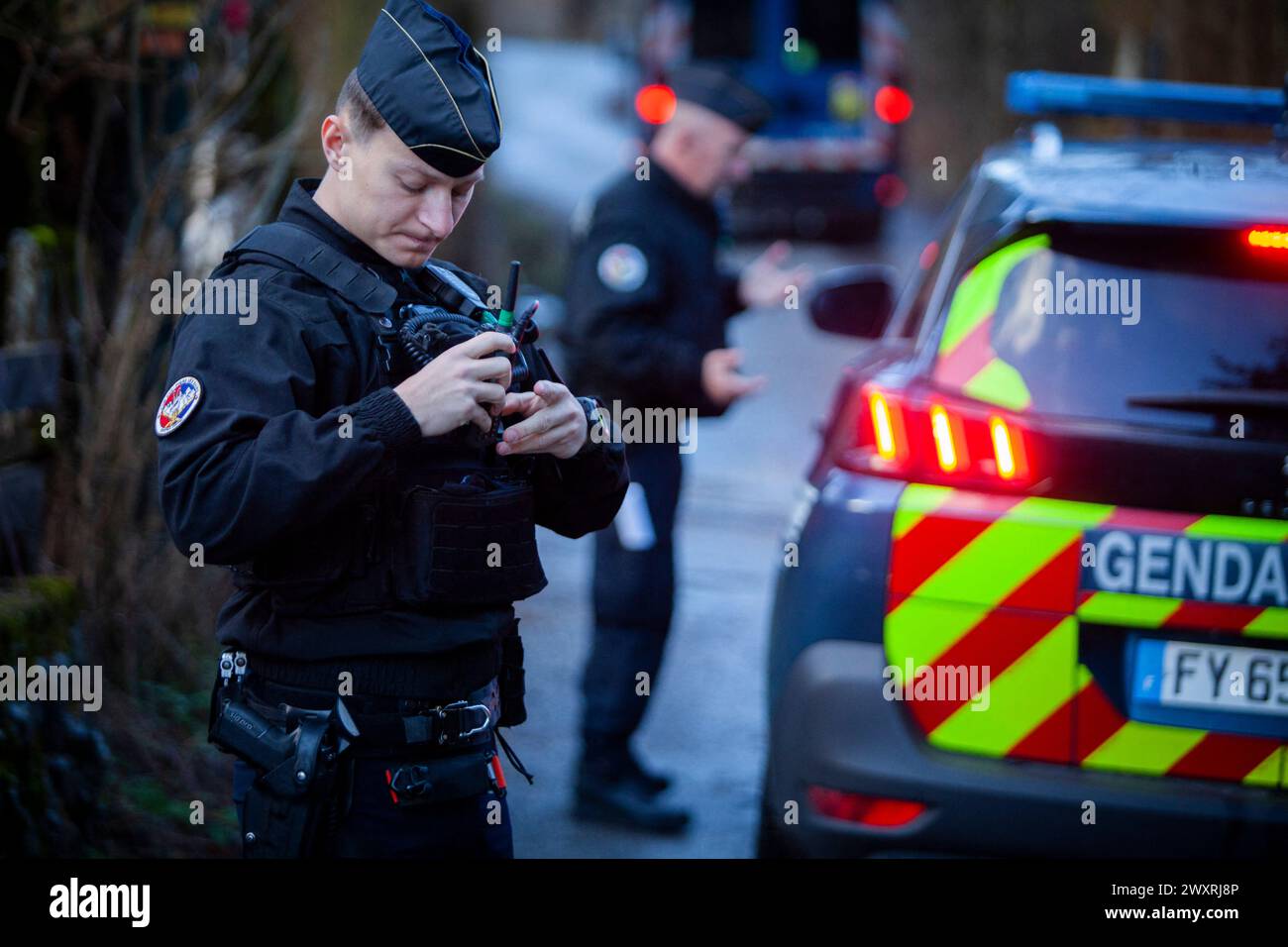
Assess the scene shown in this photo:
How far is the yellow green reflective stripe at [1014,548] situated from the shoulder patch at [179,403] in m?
1.45

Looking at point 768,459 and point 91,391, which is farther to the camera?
point 768,459

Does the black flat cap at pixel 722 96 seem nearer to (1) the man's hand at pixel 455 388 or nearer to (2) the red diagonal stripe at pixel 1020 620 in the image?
(2) the red diagonal stripe at pixel 1020 620

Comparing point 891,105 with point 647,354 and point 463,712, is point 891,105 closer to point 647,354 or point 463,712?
point 647,354

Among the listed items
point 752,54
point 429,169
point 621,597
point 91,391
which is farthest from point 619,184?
point 752,54

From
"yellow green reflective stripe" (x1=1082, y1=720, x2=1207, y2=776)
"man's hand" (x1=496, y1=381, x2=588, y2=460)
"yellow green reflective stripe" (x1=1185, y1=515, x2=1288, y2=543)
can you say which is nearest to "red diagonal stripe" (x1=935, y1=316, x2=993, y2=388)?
"yellow green reflective stripe" (x1=1185, y1=515, x2=1288, y2=543)

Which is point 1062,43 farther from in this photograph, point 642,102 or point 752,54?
A: point 642,102

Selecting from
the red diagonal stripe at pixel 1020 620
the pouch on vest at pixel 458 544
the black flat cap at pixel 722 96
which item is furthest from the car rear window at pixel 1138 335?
the black flat cap at pixel 722 96

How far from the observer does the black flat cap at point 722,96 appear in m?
4.23

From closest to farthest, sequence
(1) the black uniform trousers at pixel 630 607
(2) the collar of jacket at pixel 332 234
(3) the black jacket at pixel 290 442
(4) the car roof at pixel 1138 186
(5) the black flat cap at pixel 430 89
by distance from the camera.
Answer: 1. (3) the black jacket at pixel 290 442
2. (5) the black flat cap at pixel 430 89
3. (2) the collar of jacket at pixel 332 234
4. (4) the car roof at pixel 1138 186
5. (1) the black uniform trousers at pixel 630 607

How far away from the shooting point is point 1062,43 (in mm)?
15031

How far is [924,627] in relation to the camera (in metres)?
2.91

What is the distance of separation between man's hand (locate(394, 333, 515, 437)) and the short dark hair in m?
0.35
